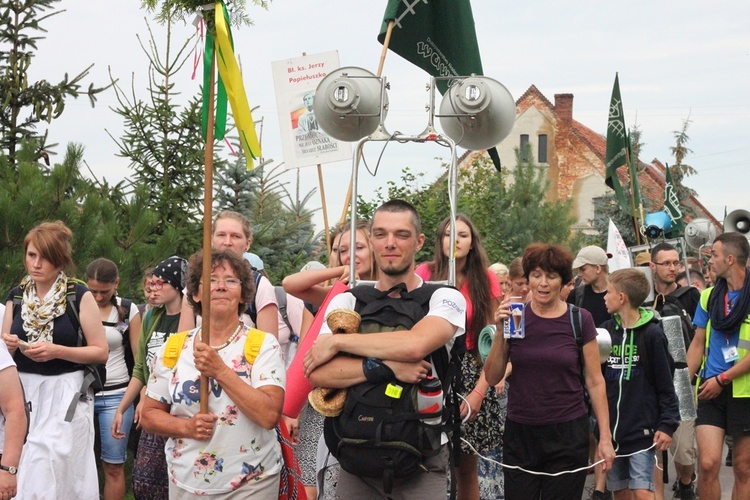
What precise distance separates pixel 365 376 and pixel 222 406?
86 cm

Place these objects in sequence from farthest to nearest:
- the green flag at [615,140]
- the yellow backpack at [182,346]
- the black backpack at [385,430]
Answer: the green flag at [615,140]
the yellow backpack at [182,346]
the black backpack at [385,430]

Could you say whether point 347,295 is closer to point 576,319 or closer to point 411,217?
point 411,217

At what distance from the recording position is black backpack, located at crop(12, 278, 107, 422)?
22.9 ft

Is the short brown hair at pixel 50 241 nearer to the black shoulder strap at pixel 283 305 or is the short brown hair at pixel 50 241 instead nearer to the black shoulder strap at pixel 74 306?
the black shoulder strap at pixel 74 306

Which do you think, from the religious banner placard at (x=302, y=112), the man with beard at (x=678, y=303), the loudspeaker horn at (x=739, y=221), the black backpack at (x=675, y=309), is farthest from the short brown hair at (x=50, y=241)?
the loudspeaker horn at (x=739, y=221)

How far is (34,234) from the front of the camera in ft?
22.5

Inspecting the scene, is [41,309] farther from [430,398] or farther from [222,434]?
[430,398]

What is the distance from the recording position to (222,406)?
5258mm

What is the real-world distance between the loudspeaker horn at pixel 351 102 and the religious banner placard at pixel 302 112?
359cm

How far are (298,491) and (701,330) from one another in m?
4.26

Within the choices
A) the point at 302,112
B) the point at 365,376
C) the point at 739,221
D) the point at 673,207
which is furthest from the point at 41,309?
the point at 673,207

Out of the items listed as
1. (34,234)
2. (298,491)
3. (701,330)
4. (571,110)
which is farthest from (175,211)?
(571,110)

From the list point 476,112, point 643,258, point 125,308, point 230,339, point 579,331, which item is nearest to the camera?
point 230,339

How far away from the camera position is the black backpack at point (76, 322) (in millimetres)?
6992
